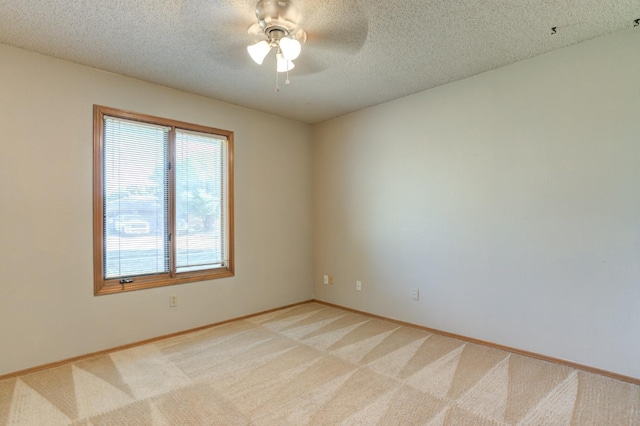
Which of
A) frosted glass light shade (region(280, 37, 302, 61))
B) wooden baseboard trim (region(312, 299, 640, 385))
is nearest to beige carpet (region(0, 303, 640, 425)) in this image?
wooden baseboard trim (region(312, 299, 640, 385))

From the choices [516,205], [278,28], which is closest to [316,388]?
[516,205]

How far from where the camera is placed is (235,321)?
3861mm

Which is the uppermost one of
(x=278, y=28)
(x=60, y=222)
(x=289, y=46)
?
(x=278, y=28)

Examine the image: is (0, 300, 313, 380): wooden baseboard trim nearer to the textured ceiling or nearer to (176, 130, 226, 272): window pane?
(176, 130, 226, 272): window pane

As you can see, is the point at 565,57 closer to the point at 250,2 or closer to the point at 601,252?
the point at 601,252

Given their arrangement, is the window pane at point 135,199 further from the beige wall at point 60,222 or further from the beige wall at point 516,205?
the beige wall at point 516,205

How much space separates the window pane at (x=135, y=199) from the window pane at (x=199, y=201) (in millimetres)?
161

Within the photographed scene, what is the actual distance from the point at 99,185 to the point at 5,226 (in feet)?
2.32

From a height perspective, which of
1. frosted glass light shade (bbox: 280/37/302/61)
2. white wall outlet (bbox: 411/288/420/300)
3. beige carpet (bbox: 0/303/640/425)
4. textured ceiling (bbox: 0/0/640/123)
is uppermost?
textured ceiling (bbox: 0/0/640/123)

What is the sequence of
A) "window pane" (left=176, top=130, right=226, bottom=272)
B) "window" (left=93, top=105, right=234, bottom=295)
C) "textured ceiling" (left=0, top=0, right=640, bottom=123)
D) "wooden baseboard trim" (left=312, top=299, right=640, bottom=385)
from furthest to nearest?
1. "window pane" (left=176, top=130, right=226, bottom=272)
2. "window" (left=93, top=105, right=234, bottom=295)
3. "wooden baseboard trim" (left=312, top=299, right=640, bottom=385)
4. "textured ceiling" (left=0, top=0, right=640, bottom=123)

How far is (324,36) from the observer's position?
2.46 metres

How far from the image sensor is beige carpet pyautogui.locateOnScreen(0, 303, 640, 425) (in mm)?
2021

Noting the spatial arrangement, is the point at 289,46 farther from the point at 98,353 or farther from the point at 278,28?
the point at 98,353

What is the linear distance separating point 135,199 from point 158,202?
0.71 ft
